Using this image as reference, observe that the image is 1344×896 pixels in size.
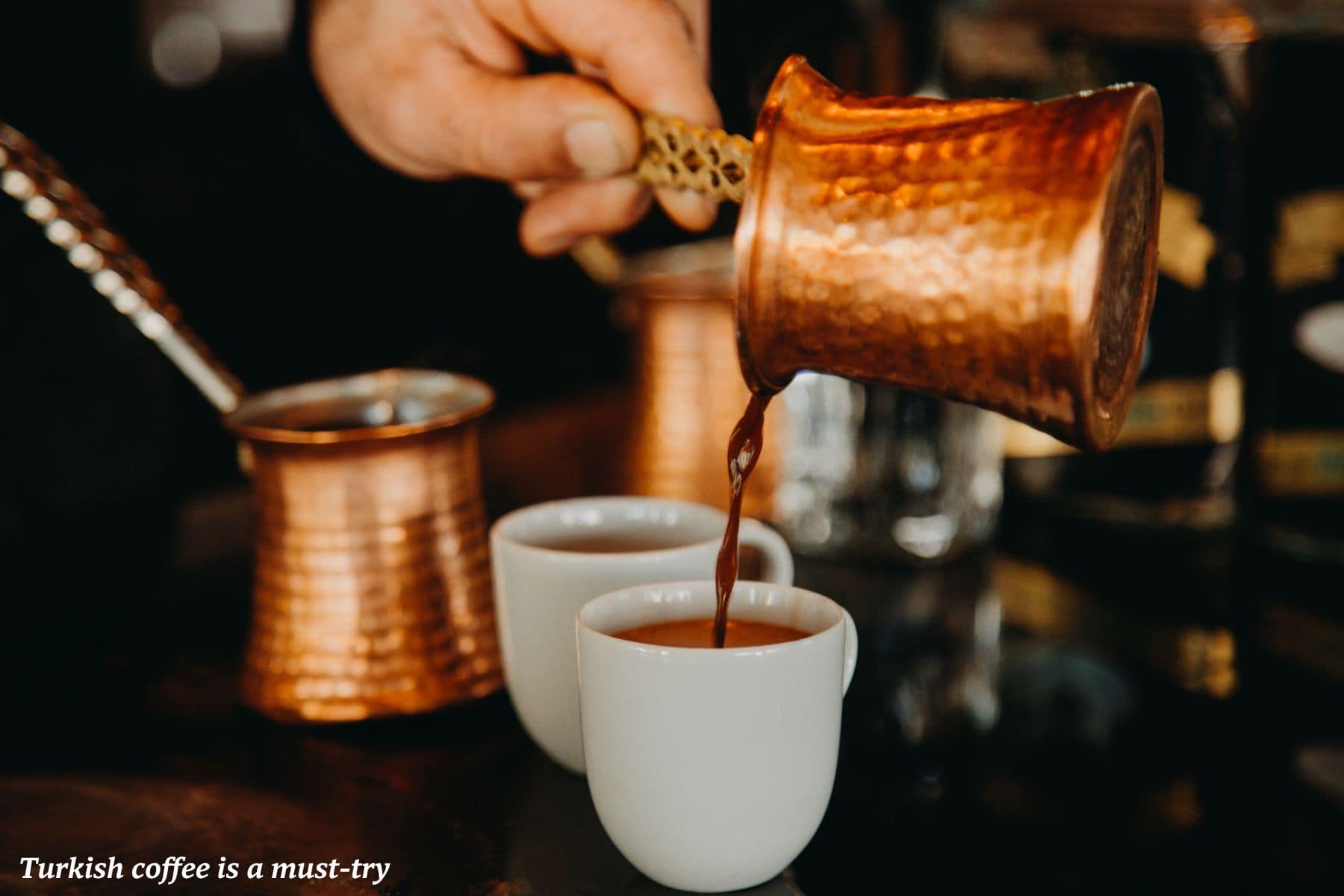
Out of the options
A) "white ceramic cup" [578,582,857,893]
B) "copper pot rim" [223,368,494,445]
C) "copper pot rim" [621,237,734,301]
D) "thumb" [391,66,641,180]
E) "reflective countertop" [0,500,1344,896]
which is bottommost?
"reflective countertop" [0,500,1344,896]

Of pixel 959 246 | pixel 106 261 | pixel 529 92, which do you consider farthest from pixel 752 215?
pixel 106 261

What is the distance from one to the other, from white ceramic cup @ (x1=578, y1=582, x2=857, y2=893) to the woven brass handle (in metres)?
0.21

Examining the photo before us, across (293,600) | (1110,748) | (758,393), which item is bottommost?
(1110,748)

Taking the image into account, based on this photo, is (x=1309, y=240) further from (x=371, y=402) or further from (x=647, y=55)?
(x=371, y=402)

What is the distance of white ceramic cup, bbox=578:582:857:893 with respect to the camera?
0.52m

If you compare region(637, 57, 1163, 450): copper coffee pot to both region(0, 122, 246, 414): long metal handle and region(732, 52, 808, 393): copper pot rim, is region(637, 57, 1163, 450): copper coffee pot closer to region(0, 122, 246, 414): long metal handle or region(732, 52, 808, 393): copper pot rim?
region(732, 52, 808, 393): copper pot rim

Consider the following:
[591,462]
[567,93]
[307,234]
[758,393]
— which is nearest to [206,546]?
[591,462]

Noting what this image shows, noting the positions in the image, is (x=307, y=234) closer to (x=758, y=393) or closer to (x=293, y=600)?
(x=293, y=600)

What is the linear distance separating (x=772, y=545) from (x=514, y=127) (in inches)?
13.0

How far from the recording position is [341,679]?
2.35ft

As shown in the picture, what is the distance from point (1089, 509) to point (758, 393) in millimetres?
689

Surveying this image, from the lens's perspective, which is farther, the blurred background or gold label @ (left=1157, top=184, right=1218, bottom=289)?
gold label @ (left=1157, top=184, right=1218, bottom=289)

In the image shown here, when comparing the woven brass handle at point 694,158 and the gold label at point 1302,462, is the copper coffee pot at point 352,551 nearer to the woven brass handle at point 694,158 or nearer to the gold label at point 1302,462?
the woven brass handle at point 694,158

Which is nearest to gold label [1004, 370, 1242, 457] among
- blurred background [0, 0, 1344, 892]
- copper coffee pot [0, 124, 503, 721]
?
blurred background [0, 0, 1344, 892]
